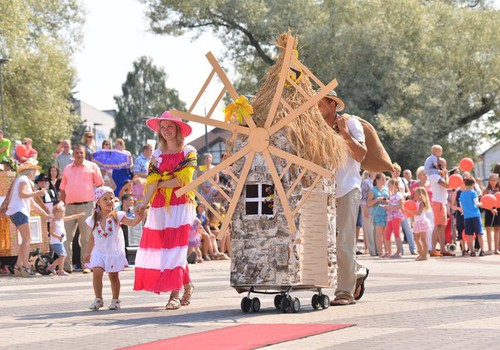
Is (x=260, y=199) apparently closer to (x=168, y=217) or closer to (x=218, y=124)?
(x=218, y=124)

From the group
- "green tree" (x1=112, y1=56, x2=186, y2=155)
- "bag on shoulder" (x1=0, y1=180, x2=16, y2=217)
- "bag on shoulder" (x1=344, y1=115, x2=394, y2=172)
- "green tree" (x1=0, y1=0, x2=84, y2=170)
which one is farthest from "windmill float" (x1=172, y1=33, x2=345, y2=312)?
"green tree" (x1=112, y1=56, x2=186, y2=155)

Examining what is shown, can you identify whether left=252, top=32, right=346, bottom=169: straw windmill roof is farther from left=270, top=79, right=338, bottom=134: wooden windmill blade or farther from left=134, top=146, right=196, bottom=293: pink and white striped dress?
left=134, top=146, right=196, bottom=293: pink and white striped dress

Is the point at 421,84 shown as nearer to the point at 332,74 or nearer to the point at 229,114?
the point at 332,74

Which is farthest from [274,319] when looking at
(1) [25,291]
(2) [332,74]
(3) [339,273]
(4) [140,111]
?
(4) [140,111]

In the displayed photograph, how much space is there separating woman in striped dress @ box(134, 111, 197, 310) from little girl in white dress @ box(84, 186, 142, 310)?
0.77 feet

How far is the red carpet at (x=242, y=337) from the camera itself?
8.37 metres

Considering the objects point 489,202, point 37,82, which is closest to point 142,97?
point 37,82

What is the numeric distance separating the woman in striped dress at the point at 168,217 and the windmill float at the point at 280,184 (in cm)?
68

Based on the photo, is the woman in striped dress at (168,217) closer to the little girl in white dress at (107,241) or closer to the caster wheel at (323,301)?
the little girl in white dress at (107,241)

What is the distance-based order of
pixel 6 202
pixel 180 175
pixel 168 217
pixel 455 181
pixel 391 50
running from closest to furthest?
pixel 180 175
pixel 168 217
pixel 6 202
pixel 455 181
pixel 391 50

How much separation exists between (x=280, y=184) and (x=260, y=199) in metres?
0.38

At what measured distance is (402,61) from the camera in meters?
48.9

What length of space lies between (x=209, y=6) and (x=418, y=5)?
9.06 metres

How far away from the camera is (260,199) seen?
36.9 ft
